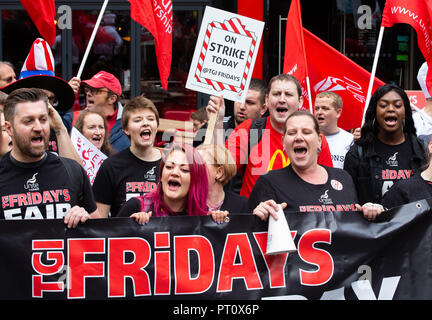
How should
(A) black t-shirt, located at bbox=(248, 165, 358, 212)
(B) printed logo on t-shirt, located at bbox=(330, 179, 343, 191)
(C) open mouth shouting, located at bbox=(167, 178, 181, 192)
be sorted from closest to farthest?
(C) open mouth shouting, located at bbox=(167, 178, 181, 192), (A) black t-shirt, located at bbox=(248, 165, 358, 212), (B) printed logo on t-shirt, located at bbox=(330, 179, 343, 191)

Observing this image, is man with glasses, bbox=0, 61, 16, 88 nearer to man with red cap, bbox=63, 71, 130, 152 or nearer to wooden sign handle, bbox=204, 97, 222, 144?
man with red cap, bbox=63, 71, 130, 152

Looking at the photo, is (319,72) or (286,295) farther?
(319,72)

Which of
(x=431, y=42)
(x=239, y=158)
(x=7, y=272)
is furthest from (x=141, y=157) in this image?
(x=431, y=42)

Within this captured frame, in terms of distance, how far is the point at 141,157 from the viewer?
18.5ft

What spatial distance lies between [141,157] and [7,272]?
1590mm

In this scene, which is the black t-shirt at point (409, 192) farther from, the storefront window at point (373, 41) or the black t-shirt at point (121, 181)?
the storefront window at point (373, 41)

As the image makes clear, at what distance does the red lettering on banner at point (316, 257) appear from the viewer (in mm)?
4500

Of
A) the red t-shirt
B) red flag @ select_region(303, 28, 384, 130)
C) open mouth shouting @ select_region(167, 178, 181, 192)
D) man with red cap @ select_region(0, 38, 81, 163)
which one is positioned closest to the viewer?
open mouth shouting @ select_region(167, 178, 181, 192)

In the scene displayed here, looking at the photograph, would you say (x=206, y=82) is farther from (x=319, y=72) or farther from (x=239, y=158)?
(x=319, y=72)

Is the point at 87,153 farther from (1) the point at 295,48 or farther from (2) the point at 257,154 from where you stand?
(1) the point at 295,48

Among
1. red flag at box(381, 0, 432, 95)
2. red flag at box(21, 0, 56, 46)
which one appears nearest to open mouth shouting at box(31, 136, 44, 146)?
red flag at box(21, 0, 56, 46)

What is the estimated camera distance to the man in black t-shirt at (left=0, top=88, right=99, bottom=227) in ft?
14.8

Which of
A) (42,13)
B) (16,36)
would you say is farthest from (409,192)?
(16,36)

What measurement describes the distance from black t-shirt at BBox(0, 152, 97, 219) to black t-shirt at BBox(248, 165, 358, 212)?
1.18 meters
